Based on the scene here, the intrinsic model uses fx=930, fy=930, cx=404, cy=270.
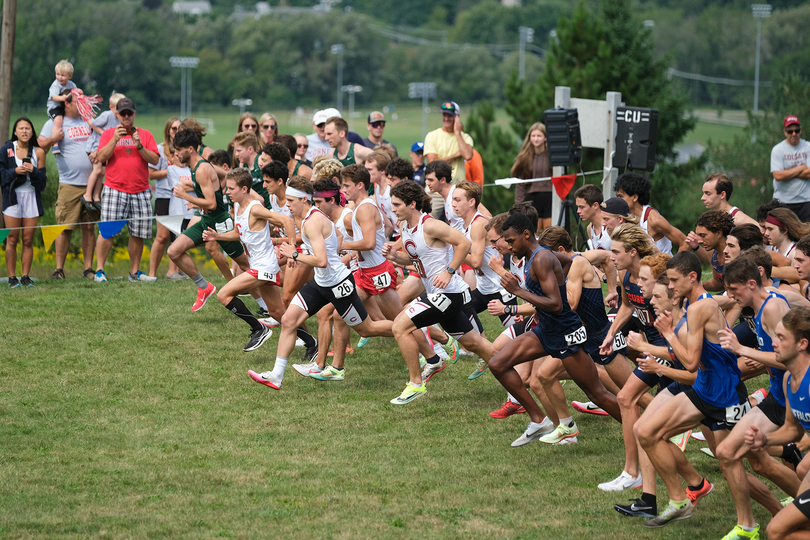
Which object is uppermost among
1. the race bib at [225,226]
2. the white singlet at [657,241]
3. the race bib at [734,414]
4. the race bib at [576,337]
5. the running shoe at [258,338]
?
the white singlet at [657,241]

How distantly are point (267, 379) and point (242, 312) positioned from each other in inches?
60.5

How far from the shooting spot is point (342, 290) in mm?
8492

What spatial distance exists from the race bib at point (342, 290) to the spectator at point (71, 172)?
17.9 ft

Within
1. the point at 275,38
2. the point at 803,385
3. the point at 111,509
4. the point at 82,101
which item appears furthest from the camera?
the point at 275,38

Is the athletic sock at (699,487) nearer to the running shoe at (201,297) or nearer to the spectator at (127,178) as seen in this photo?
the running shoe at (201,297)

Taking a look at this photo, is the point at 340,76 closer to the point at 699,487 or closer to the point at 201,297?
the point at 201,297

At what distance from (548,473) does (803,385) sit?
231 cm

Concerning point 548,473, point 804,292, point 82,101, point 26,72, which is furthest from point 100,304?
point 26,72

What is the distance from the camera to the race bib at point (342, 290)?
27.8 ft

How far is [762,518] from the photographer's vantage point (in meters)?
5.99

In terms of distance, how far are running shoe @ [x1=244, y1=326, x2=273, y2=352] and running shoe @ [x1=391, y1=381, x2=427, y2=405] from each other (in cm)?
206

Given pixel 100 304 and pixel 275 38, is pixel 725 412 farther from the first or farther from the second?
pixel 275 38

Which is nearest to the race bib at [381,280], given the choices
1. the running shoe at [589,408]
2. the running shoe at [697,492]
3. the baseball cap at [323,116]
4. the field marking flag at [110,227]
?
the running shoe at [589,408]

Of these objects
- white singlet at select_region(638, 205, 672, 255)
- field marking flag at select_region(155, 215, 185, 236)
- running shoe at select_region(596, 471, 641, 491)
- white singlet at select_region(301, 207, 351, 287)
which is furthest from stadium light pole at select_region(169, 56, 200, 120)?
running shoe at select_region(596, 471, 641, 491)
